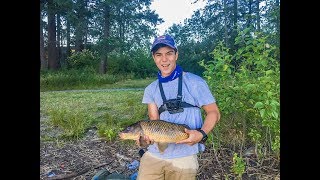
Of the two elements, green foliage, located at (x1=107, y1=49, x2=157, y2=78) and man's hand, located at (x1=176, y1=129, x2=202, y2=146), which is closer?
man's hand, located at (x1=176, y1=129, x2=202, y2=146)

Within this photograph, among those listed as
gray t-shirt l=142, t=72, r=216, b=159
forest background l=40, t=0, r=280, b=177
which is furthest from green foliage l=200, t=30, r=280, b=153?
gray t-shirt l=142, t=72, r=216, b=159

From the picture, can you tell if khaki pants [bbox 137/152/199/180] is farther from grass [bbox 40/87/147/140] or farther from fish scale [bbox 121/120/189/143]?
grass [bbox 40/87/147/140]

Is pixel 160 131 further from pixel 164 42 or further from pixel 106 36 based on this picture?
pixel 106 36

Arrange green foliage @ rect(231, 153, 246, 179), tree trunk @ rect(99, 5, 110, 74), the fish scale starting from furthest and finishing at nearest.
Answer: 1. tree trunk @ rect(99, 5, 110, 74)
2. green foliage @ rect(231, 153, 246, 179)
3. the fish scale

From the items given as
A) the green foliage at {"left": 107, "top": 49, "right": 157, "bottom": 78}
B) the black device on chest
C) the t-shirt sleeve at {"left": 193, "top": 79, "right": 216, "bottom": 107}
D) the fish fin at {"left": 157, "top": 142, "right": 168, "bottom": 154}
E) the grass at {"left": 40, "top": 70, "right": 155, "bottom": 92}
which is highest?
the green foliage at {"left": 107, "top": 49, "right": 157, "bottom": 78}

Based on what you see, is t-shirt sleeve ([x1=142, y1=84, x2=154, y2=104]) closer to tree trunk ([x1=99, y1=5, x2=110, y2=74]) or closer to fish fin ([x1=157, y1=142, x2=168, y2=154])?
fish fin ([x1=157, y1=142, x2=168, y2=154])

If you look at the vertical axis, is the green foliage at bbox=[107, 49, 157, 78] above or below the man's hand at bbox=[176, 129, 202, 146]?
above

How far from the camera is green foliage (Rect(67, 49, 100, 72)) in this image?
242 cm

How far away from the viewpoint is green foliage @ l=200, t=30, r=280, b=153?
230cm

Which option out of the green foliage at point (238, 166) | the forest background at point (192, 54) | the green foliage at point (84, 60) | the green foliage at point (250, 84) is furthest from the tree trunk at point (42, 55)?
the green foliage at point (238, 166)

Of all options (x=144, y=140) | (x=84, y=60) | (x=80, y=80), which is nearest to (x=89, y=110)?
(x=80, y=80)

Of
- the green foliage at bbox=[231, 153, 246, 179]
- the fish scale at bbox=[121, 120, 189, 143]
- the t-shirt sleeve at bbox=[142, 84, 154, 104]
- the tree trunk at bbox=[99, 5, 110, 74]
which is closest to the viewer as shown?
the fish scale at bbox=[121, 120, 189, 143]
